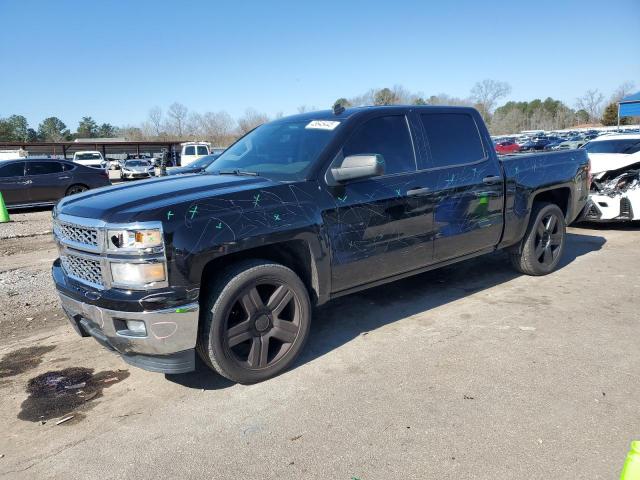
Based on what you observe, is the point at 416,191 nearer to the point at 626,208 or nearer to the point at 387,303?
the point at 387,303

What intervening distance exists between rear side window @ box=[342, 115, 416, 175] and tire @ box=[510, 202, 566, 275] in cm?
220

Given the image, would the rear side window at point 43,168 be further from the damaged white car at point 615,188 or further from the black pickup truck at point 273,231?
the damaged white car at point 615,188

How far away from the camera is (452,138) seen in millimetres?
4910

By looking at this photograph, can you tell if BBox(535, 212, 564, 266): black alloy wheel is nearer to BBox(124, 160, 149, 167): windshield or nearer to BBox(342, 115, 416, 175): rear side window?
BBox(342, 115, 416, 175): rear side window

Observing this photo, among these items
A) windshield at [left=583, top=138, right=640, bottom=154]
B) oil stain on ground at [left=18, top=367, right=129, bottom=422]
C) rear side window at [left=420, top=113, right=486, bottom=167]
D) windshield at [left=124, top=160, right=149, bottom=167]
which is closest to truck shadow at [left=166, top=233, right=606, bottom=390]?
oil stain on ground at [left=18, top=367, right=129, bottom=422]

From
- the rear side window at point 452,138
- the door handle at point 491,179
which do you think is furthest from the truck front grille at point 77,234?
the door handle at point 491,179

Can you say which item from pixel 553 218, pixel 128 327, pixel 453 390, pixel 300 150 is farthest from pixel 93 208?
pixel 553 218

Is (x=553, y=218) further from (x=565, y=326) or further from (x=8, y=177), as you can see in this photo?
(x=8, y=177)

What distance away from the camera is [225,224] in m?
3.26

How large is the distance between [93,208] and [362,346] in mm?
2300

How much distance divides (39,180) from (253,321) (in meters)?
13.2

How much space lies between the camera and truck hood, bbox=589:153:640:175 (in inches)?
352

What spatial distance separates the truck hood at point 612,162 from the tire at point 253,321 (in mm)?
7610

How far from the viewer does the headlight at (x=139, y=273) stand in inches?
119
